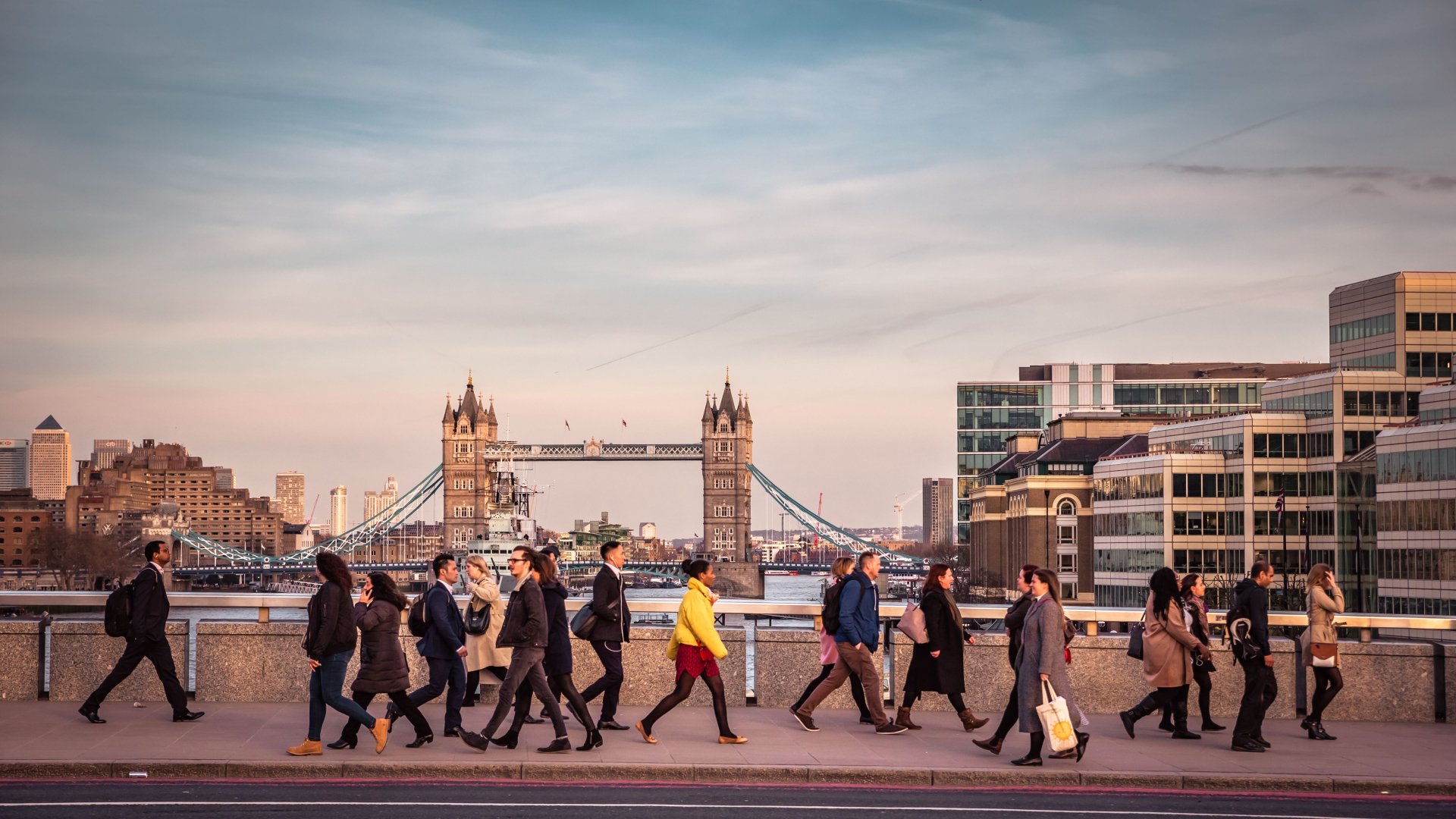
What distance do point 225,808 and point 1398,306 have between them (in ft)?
235

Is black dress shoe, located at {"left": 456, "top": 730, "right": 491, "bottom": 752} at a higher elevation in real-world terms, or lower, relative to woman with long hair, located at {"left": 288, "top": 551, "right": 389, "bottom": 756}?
lower

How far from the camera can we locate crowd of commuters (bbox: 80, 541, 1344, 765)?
1462cm

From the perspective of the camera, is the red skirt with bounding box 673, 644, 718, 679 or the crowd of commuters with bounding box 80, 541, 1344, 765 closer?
the crowd of commuters with bounding box 80, 541, 1344, 765

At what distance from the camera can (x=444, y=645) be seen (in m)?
15.7

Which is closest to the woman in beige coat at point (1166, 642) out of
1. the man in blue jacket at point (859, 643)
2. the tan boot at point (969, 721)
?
the tan boot at point (969, 721)

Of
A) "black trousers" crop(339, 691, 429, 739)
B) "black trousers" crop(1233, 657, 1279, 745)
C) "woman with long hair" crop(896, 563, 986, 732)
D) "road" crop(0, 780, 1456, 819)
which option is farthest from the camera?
"woman with long hair" crop(896, 563, 986, 732)

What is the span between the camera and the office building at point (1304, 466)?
232ft

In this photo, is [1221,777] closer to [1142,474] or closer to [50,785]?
[50,785]

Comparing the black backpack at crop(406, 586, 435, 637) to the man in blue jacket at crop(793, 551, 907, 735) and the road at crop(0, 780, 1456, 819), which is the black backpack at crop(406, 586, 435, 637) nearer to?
the road at crop(0, 780, 1456, 819)

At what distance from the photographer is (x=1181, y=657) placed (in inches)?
639

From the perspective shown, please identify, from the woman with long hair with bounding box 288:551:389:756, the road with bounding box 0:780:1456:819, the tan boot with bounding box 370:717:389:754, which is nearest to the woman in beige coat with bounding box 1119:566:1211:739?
the road with bounding box 0:780:1456:819

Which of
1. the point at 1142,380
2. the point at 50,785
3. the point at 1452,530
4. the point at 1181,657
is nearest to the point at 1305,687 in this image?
the point at 1181,657

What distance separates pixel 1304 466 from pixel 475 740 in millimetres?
64447

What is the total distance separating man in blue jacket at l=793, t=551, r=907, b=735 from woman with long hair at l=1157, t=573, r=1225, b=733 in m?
2.91
